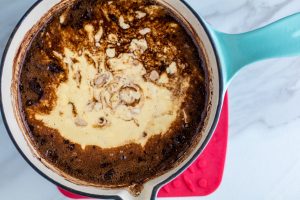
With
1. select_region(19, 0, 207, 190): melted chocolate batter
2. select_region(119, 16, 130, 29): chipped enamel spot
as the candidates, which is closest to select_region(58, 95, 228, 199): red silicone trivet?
select_region(19, 0, 207, 190): melted chocolate batter

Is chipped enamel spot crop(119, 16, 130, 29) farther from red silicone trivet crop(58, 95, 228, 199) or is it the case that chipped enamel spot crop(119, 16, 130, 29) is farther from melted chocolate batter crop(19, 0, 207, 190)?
red silicone trivet crop(58, 95, 228, 199)

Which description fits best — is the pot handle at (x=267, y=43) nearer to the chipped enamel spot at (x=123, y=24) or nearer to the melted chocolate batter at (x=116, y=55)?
the melted chocolate batter at (x=116, y=55)

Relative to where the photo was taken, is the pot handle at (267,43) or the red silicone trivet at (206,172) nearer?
the pot handle at (267,43)

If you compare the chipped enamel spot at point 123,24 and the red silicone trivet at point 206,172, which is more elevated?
the chipped enamel spot at point 123,24

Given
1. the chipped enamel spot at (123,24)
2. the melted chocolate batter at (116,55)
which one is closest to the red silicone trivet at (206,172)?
the melted chocolate batter at (116,55)

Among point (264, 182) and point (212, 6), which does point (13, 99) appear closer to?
point (212, 6)
